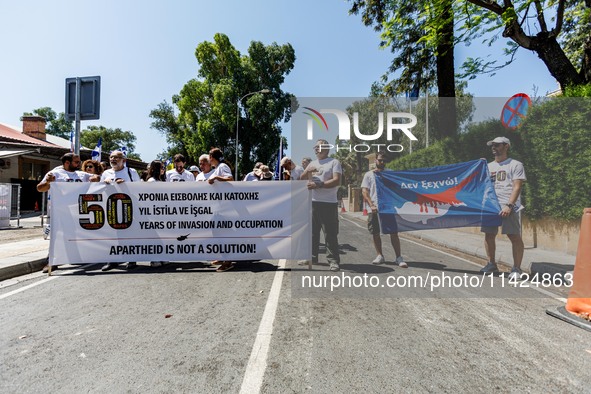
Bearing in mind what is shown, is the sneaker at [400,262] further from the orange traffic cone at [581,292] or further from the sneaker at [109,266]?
the sneaker at [109,266]

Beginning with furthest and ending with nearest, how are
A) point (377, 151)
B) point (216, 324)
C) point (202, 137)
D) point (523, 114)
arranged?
1. point (202, 137)
2. point (523, 114)
3. point (377, 151)
4. point (216, 324)

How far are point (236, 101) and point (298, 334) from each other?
109 feet

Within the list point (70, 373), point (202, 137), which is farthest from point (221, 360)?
point (202, 137)

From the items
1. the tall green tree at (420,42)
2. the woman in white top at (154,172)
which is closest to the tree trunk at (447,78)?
the tall green tree at (420,42)

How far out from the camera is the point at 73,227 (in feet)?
21.7

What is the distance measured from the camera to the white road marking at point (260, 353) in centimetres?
261

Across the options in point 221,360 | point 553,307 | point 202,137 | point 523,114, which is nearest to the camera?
point 221,360

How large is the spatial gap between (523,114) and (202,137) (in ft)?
98.9

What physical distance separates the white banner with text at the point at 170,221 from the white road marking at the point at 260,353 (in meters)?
1.99

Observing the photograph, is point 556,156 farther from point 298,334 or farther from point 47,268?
point 47,268

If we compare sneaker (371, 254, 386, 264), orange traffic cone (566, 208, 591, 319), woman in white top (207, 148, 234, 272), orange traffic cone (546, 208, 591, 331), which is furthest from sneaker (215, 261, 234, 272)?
orange traffic cone (566, 208, 591, 319)

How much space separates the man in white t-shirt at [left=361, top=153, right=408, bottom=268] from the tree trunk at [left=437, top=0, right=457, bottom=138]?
134 inches

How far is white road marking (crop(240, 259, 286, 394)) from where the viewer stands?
2607 millimetres

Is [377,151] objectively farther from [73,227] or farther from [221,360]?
[73,227]
